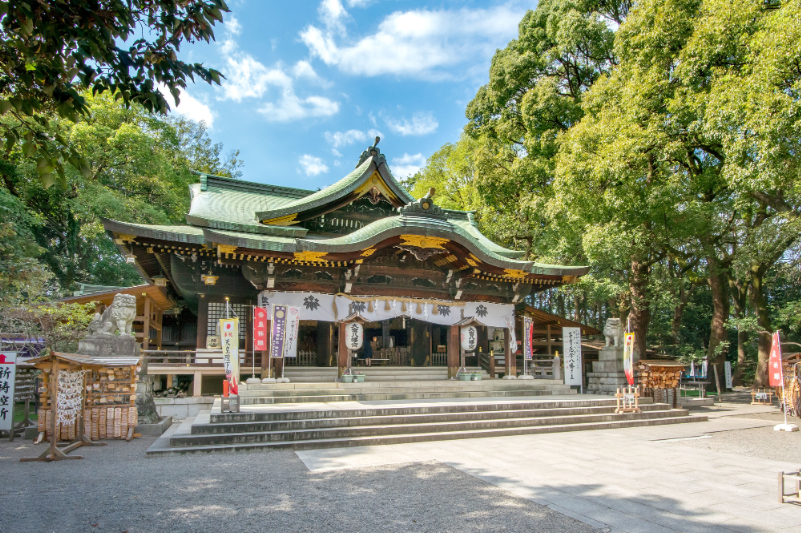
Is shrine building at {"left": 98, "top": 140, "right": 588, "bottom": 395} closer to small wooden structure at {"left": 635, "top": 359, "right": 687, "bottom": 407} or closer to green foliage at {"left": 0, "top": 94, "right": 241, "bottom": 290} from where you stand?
small wooden structure at {"left": 635, "top": 359, "right": 687, "bottom": 407}

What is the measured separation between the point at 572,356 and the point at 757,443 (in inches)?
227

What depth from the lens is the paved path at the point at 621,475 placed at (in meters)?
4.55

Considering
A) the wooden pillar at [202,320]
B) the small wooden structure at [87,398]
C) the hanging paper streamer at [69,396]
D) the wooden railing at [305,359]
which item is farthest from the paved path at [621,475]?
the wooden railing at [305,359]

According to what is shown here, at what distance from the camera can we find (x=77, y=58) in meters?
3.60

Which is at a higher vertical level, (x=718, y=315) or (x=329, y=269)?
(x=329, y=269)

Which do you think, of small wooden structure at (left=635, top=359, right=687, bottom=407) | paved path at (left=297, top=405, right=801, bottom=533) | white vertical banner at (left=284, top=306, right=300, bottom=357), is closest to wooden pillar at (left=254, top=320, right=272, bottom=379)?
white vertical banner at (left=284, top=306, right=300, bottom=357)

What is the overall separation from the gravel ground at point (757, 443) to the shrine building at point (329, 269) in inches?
232

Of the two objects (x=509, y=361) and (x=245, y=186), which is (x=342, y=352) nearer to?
(x=509, y=361)

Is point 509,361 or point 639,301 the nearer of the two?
point 509,361

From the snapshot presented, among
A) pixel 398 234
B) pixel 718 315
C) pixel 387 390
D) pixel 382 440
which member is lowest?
pixel 382 440

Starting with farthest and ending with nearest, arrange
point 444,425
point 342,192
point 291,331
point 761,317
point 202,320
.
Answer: point 761,317
point 342,192
point 202,320
point 291,331
point 444,425

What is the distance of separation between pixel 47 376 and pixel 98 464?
2.24m

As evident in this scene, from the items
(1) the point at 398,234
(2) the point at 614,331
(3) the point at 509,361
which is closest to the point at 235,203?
(1) the point at 398,234

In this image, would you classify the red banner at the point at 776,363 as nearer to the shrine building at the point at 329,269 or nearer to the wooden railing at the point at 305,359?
the shrine building at the point at 329,269
